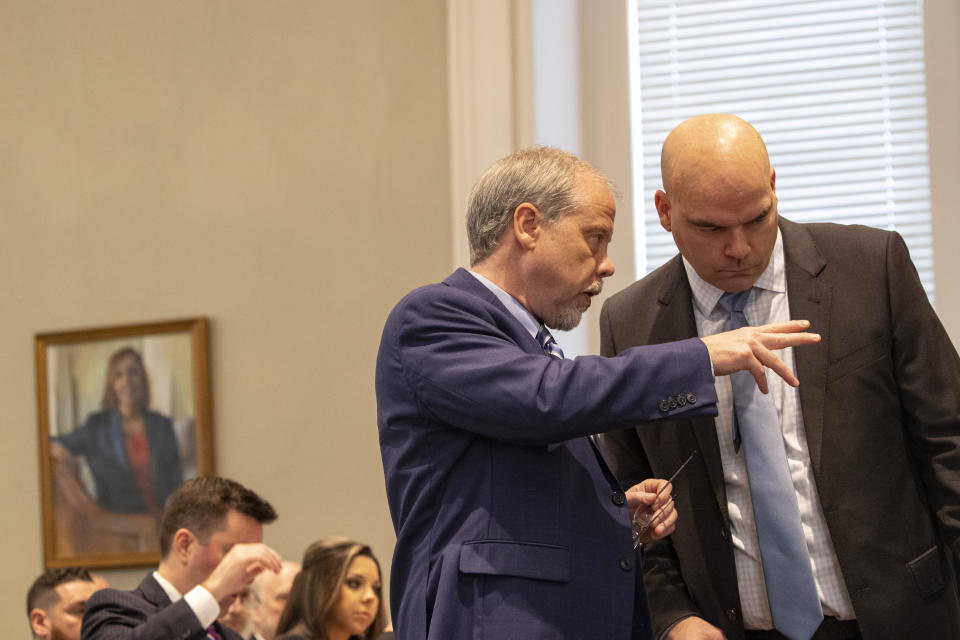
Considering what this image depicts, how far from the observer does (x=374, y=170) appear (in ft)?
16.3

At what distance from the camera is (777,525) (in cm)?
252

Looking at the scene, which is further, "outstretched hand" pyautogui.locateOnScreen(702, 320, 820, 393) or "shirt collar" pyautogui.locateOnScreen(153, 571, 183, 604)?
"shirt collar" pyautogui.locateOnScreen(153, 571, 183, 604)

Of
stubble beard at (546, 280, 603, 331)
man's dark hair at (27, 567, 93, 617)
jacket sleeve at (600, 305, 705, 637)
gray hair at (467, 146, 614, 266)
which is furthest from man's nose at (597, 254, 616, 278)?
man's dark hair at (27, 567, 93, 617)

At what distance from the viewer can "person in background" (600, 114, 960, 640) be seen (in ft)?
8.12

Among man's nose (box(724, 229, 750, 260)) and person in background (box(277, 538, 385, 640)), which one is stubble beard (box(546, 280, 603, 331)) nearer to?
man's nose (box(724, 229, 750, 260))

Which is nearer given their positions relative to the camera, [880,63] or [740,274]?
[740,274]

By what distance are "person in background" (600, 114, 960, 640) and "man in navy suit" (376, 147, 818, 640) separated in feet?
1.13

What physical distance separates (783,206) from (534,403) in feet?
9.08

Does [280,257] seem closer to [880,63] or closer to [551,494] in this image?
[880,63]

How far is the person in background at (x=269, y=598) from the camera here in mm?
4938

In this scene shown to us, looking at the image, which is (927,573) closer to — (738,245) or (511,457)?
(738,245)

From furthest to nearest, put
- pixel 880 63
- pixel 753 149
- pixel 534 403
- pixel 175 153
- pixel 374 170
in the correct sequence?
pixel 175 153
pixel 374 170
pixel 880 63
pixel 753 149
pixel 534 403

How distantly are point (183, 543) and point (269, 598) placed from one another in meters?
0.88

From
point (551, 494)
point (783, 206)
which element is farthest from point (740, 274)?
point (783, 206)
